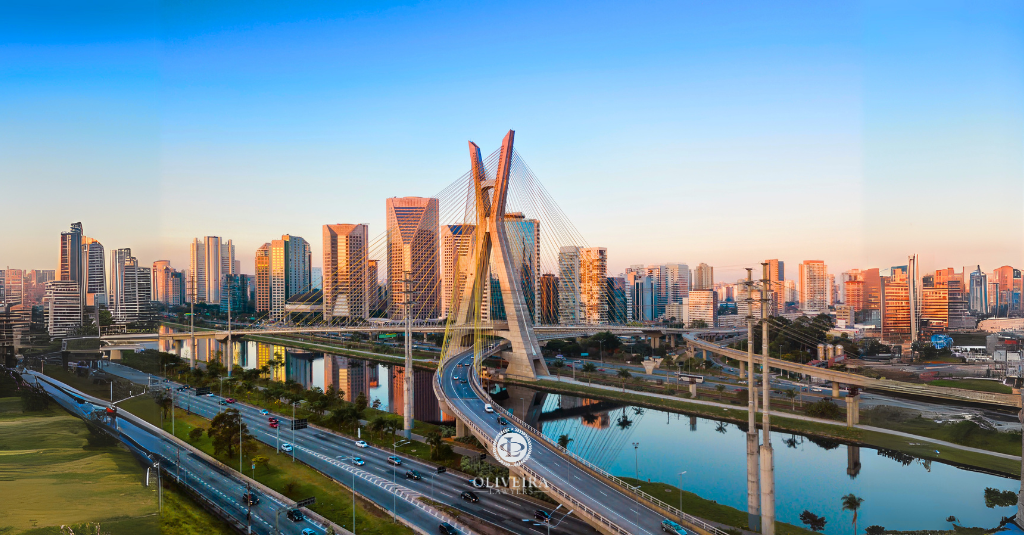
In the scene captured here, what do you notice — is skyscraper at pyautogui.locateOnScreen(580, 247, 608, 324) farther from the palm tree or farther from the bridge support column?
the palm tree

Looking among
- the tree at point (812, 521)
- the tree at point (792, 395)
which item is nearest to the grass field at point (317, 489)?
the tree at point (812, 521)

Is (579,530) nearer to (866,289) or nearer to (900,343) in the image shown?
(900,343)

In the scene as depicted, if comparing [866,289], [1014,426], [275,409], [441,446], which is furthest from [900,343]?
[275,409]

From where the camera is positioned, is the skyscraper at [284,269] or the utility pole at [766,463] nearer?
the utility pole at [766,463]

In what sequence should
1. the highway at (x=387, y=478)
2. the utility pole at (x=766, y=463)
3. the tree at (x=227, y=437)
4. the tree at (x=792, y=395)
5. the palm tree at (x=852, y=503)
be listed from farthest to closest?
1. the tree at (x=792, y=395)
2. the tree at (x=227, y=437)
3. the palm tree at (x=852, y=503)
4. the highway at (x=387, y=478)
5. the utility pole at (x=766, y=463)

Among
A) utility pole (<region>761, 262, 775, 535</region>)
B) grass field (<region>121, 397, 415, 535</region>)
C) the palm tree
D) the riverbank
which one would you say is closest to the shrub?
the riverbank

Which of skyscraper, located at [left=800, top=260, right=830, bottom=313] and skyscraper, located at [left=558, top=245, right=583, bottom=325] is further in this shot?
skyscraper, located at [left=800, top=260, right=830, bottom=313]

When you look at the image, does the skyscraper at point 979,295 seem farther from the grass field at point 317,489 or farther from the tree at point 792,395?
the grass field at point 317,489
